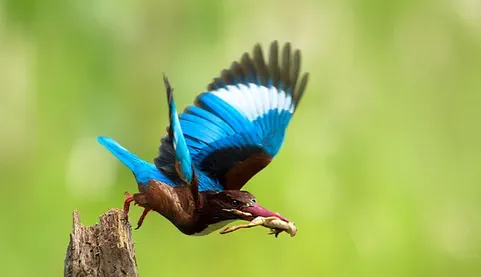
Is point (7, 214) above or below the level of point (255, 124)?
above

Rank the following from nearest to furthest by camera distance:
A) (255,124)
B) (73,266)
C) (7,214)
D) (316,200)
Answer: (73,266), (255,124), (7,214), (316,200)

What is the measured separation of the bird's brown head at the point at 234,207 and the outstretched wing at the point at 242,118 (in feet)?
0.41

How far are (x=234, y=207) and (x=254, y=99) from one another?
58cm

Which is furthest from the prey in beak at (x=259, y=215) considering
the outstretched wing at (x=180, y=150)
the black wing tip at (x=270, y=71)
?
the black wing tip at (x=270, y=71)

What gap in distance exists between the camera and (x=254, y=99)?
241 cm

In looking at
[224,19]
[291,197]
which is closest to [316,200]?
[291,197]

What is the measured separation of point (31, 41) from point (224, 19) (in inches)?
31.5

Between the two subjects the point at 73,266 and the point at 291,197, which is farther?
the point at 291,197

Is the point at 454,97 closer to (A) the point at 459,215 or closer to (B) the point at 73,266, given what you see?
(A) the point at 459,215

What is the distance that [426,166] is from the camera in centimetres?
379

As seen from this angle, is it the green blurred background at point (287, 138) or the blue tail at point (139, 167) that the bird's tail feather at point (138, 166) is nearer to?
the blue tail at point (139, 167)

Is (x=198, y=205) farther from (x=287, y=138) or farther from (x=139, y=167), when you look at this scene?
(x=287, y=138)

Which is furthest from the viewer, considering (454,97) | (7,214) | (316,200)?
(454,97)

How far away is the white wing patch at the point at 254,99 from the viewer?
2.34m
